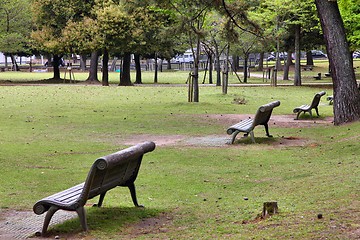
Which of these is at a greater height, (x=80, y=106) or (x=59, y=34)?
(x=59, y=34)

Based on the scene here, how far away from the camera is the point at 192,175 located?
12.0 metres

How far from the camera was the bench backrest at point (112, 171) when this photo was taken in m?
7.49

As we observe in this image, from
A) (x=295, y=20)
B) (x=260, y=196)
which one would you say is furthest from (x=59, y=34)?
(x=260, y=196)

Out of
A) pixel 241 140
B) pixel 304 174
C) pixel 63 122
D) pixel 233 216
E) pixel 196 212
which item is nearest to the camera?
pixel 233 216

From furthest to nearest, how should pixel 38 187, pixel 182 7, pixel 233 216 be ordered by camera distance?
pixel 182 7
pixel 38 187
pixel 233 216

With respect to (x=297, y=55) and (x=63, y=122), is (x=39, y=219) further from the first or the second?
(x=297, y=55)

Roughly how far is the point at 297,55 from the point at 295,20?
8.26 feet

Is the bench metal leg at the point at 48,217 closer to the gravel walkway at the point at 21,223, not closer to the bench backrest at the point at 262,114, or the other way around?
the gravel walkway at the point at 21,223

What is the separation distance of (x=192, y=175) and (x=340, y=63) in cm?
834

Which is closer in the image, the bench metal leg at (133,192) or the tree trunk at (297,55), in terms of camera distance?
the bench metal leg at (133,192)

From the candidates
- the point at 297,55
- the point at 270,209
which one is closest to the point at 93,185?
the point at 270,209

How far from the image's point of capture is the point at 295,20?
4584cm

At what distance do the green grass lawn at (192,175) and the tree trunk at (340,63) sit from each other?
1.94ft

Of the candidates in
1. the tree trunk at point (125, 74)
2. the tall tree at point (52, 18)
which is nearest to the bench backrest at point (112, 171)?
the tall tree at point (52, 18)
